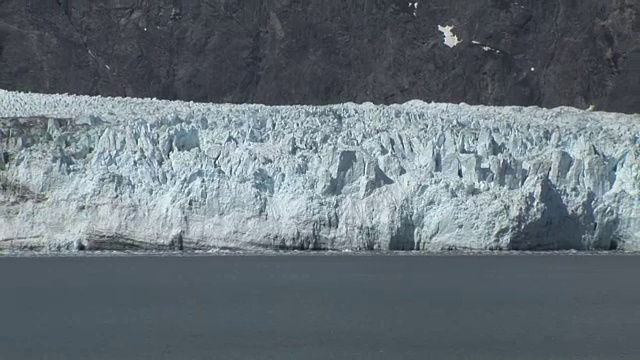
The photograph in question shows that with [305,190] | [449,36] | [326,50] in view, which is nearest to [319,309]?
[305,190]

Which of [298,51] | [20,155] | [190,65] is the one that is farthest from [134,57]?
[20,155]

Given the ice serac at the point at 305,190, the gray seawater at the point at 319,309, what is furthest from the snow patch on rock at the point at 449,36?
the ice serac at the point at 305,190

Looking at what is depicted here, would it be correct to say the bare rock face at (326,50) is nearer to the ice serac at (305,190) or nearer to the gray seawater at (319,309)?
the gray seawater at (319,309)

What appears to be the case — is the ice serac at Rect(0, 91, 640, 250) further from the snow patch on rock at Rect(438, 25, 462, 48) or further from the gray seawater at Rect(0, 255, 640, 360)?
the snow patch on rock at Rect(438, 25, 462, 48)

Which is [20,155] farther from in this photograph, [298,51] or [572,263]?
[572,263]

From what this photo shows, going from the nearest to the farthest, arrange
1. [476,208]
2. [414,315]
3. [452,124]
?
[414,315] → [476,208] → [452,124]

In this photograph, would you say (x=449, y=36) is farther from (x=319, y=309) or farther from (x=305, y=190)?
(x=319, y=309)
